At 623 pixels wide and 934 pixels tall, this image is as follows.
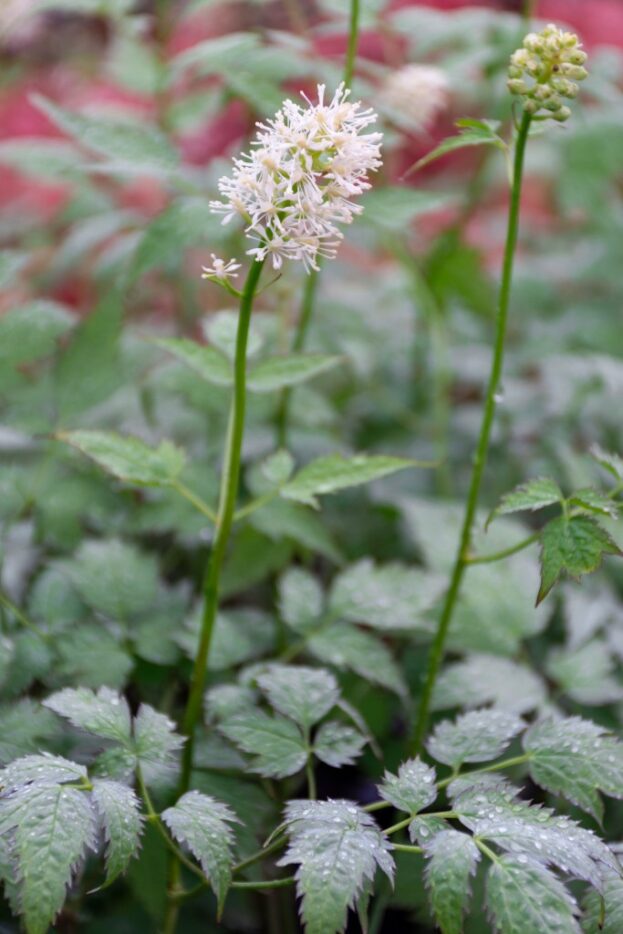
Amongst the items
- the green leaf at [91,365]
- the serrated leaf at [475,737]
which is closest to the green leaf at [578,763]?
the serrated leaf at [475,737]

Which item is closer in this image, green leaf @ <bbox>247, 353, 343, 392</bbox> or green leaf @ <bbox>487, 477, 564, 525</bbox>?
green leaf @ <bbox>487, 477, 564, 525</bbox>

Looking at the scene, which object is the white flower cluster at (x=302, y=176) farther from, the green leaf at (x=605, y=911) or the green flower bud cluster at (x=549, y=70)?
the green leaf at (x=605, y=911)

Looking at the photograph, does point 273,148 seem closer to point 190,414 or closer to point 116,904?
point 190,414

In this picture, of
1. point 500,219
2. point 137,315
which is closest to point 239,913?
point 137,315

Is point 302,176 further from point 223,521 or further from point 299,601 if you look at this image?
point 299,601

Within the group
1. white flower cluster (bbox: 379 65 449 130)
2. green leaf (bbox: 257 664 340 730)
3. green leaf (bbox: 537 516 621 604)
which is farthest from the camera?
white flower cluster (bbox: 379 65 449 130)

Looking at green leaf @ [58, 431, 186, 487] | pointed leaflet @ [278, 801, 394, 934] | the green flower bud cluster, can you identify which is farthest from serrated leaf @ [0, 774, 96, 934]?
the green flower bud cluster

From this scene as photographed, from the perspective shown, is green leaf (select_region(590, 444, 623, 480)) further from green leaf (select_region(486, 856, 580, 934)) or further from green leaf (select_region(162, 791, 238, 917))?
green leaf (select_region(162, 791, 238, 917))
